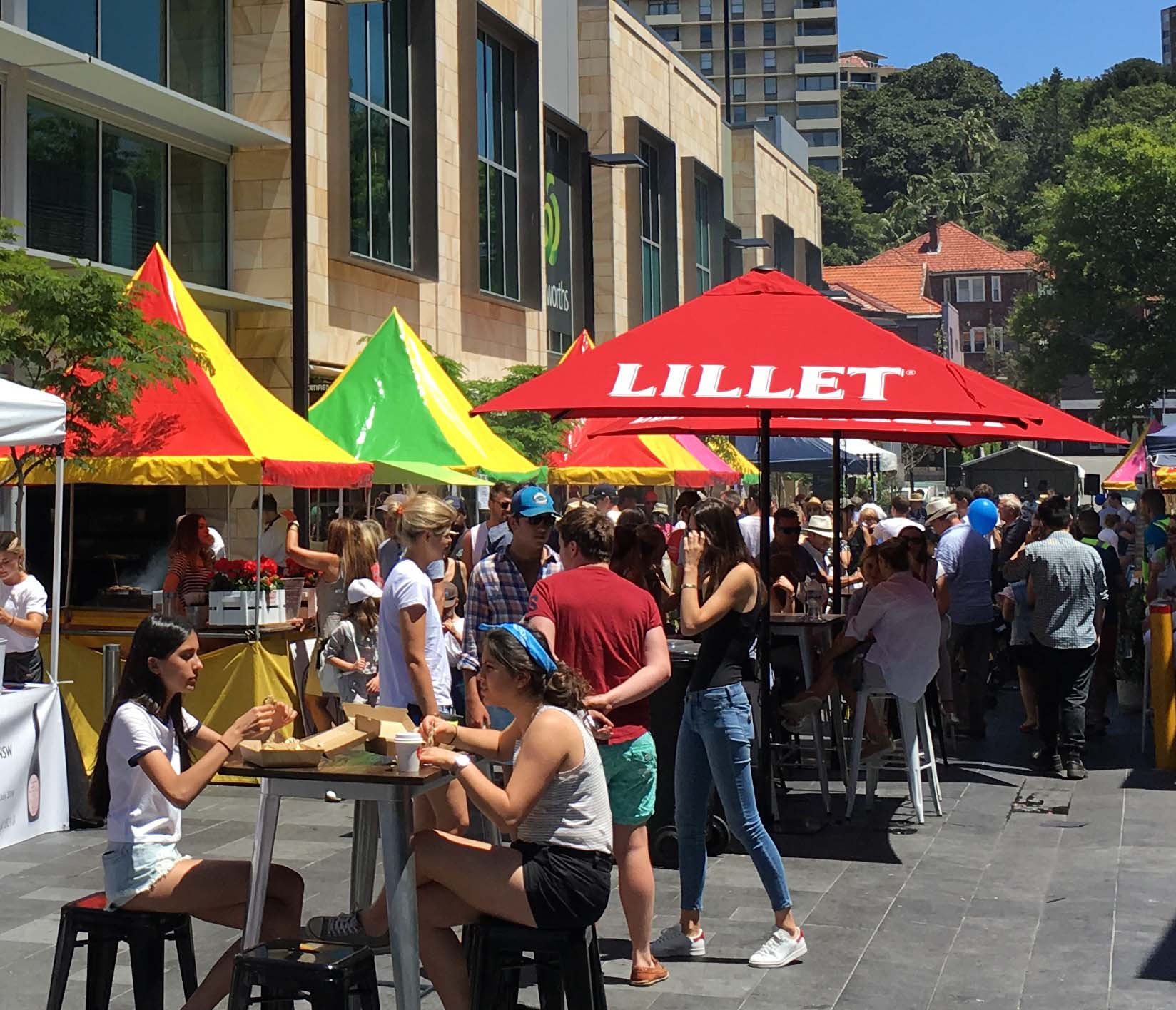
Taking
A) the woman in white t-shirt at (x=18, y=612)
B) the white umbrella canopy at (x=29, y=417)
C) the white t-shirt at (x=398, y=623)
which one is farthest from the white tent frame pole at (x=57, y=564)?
the white t-shirt at (x=398, y=623)

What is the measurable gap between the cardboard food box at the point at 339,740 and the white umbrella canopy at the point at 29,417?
3.52 metres

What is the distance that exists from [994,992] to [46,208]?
47.4ft

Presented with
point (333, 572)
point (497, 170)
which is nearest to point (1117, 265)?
point (497, 170)

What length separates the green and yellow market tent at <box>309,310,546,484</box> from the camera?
15555 millimetres

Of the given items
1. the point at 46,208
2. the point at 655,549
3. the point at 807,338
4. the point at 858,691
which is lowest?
the point at 858,691

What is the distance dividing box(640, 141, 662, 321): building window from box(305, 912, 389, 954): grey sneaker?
36065 millimetres

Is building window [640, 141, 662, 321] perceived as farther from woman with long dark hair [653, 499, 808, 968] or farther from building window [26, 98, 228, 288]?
woman with long dark hair [653, 499, 808, 968]

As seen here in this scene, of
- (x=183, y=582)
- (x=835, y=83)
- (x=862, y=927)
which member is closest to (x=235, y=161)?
(x=183, y=582)

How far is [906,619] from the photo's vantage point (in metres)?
9.57

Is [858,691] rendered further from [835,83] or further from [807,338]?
[835,83]

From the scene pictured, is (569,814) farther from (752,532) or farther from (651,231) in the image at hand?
(651,231)

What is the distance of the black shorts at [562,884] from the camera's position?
5.02 m

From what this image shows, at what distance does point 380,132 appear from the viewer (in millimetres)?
24625

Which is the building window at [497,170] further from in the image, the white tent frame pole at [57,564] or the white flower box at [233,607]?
the white tent frame pole at [57,564]
